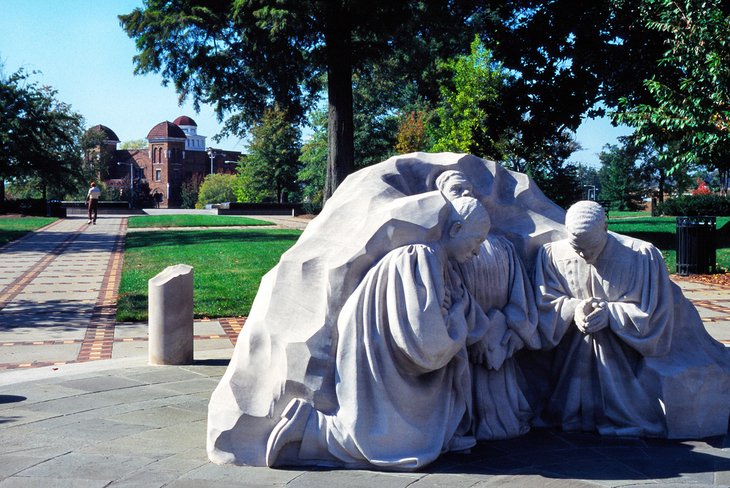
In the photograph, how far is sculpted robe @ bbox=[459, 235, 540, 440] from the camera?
5.38 metres

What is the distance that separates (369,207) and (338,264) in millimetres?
540

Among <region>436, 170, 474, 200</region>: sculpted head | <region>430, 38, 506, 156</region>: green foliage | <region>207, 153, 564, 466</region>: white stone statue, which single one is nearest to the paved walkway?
<region>207, 153, 564, 466</region>: white stone statue

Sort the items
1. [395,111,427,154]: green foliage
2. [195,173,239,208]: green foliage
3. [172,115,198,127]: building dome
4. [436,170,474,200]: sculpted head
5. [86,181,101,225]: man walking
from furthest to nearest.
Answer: [172,115,198,127]: building dome < [195,173,239,208]: green foliage < [395,111,427,154]: green foliage < [86,181,101,225]: man walking < [436,170,474,200]: sculpted head

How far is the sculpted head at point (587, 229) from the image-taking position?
17.7ft

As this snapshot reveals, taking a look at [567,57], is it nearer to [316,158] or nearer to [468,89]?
[468,89]

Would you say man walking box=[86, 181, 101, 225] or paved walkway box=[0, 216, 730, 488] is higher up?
man walking box=[86, 181, 101, 225]

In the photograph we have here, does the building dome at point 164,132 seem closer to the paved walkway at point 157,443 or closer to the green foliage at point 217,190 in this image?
the green foliage at point 217,190

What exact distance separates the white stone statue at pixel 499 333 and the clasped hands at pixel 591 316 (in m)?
0.30

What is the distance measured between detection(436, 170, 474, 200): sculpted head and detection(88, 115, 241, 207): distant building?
78.7 meters

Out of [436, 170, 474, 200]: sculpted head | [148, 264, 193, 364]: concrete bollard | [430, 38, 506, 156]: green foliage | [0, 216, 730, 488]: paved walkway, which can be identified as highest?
[430, 38, 506, 156]: green foliage

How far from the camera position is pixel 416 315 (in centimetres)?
460

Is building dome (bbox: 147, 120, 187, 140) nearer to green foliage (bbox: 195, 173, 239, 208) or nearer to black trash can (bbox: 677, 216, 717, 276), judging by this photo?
green foliage (bbox: 195, 173, 239, 208)

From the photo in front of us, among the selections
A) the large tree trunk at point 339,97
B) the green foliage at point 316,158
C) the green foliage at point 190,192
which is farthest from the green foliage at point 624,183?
the large tree trunk at point 339,97

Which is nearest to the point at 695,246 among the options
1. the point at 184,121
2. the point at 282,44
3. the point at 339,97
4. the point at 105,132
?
the point at 339,97
